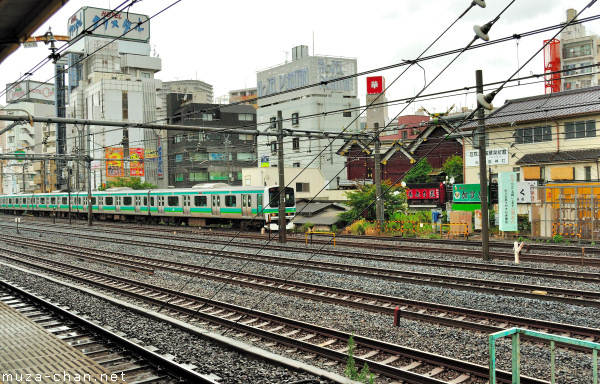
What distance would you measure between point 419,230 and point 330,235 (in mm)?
4568

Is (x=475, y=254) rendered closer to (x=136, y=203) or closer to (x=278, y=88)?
(x=136, y=203)

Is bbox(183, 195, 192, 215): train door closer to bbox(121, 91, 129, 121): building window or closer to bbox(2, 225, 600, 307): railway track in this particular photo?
bbox(2, 225, 600, 307): railway track

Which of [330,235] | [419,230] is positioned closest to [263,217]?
[330,235]

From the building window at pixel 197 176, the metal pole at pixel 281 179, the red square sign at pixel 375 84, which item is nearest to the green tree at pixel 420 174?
the red square sign at pixel 375 84

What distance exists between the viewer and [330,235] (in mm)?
26188

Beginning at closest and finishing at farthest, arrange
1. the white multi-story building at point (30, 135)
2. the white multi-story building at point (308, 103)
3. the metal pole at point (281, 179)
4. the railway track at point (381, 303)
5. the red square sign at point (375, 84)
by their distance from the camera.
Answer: the railway track at point (381, 303) → the metal pole at point (281, 179) → the red square sign at point (375, 84) → the white multi-story building at point (308, 103) → the white multi-story building at point (30, 135)

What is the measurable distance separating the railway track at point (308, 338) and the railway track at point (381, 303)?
1.71 m

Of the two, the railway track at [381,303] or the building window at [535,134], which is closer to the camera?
the railway track at [381,303]

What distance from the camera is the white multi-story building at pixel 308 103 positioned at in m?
63.2

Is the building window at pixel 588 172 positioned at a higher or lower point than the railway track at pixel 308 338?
higher

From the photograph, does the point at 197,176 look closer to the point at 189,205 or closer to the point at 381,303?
the point at 189,205

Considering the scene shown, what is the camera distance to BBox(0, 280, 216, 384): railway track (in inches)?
270

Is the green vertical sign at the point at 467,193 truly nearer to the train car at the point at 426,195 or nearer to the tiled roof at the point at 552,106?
the tiled roof at the point at 552,106

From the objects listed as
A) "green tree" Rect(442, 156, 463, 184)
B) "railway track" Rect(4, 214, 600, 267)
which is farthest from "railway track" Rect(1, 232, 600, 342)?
"green tree" Rect(442, 156, 463, 184)
